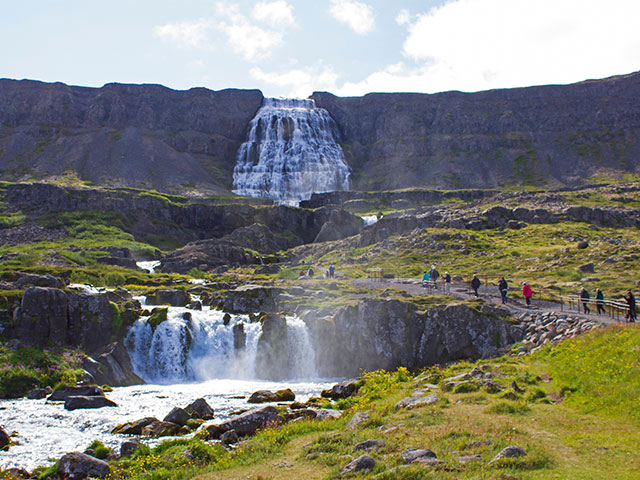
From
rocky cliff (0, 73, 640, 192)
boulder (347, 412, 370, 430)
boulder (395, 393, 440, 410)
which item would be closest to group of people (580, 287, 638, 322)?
boulder (395, 393, 440, 410)

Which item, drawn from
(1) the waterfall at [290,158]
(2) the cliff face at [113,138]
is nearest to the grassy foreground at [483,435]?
(1) the waterfall at [290,158]

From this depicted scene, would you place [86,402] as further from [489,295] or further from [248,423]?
[489,295]

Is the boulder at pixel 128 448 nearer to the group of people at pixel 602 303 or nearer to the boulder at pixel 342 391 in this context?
the boulder at pixel 342 391

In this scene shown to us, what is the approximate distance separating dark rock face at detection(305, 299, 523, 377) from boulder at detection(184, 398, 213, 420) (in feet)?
49.1

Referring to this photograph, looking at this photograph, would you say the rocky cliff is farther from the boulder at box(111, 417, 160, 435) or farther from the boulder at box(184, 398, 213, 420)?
the boulder at box(111, 417, 160, 435)

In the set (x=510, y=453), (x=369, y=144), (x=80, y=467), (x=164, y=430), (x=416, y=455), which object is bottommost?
(x=164, y=430)

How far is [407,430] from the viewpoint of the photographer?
52.3ft

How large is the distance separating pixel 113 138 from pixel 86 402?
166806mm

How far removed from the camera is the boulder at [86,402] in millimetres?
28984

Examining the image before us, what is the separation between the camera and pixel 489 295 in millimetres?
45688

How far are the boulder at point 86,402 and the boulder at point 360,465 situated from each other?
22.1 metres

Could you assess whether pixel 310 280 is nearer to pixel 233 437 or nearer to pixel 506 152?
pixel 233 437

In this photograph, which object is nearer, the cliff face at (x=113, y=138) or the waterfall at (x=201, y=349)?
the waterfall at (x=201, y=349)

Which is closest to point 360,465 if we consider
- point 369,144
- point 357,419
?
point 357,419
